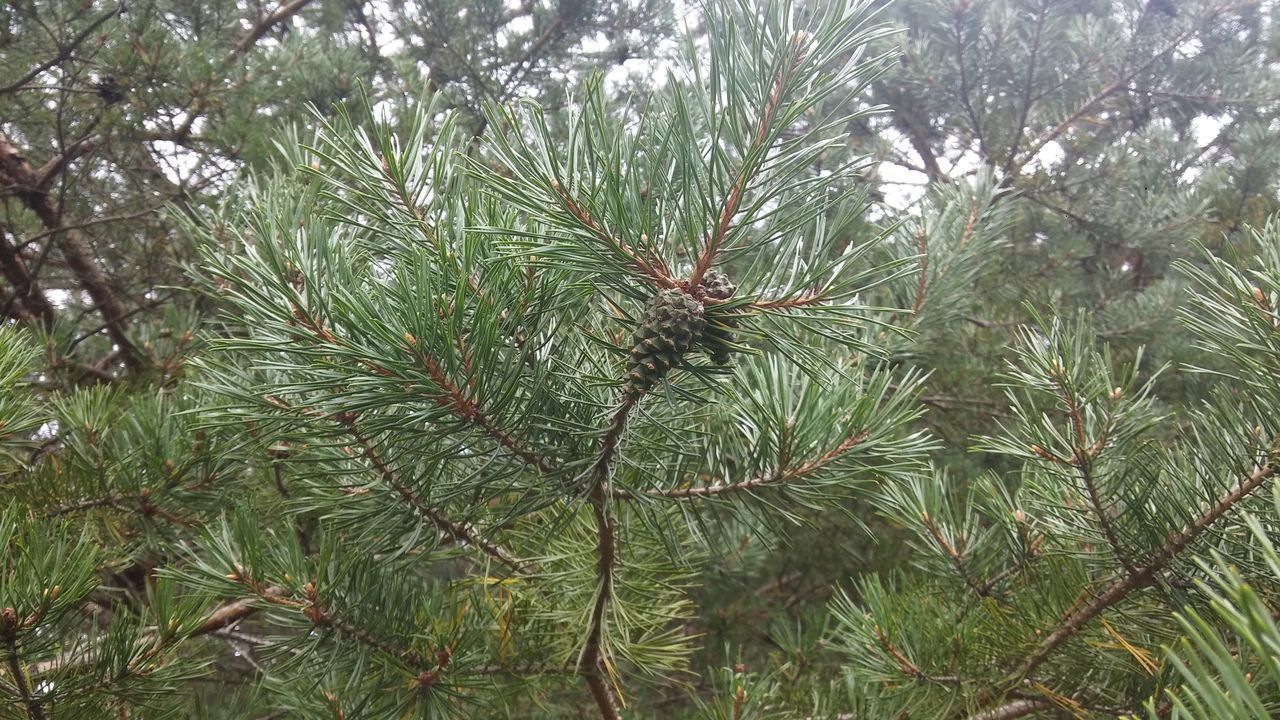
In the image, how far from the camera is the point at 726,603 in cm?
230

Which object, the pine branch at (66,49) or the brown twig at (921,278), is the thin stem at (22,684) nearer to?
the brown twig at (921,278)

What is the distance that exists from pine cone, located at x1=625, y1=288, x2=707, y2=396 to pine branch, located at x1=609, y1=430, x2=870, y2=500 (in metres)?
0.21

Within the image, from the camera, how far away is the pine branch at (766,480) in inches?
28.0

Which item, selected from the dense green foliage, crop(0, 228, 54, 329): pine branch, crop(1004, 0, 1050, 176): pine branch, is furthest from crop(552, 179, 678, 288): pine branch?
crop(1004, 0, 1050, 176): pine branch

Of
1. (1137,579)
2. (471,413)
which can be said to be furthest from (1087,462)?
(471,413)

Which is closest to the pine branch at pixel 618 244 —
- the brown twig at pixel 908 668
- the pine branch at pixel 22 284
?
the brown twig at pixel 908 668

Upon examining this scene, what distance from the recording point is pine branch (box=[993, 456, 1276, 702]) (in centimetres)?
68

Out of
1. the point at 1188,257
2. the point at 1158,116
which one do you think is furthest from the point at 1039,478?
the point at 1158,116

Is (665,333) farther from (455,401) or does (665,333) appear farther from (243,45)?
(243,45)

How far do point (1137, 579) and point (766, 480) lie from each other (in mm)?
424

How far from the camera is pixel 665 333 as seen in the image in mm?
493

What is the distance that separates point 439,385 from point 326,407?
0.09 m

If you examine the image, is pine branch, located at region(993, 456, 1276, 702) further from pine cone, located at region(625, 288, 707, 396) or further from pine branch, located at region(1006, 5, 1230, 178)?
pine branch, located at region(1006, 5, 1230, 178)

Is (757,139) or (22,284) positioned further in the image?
(22,284)
